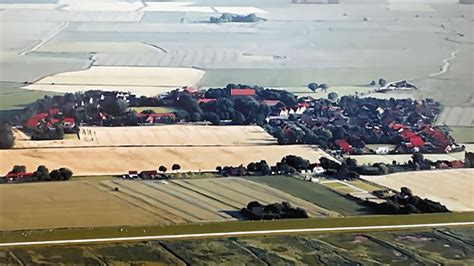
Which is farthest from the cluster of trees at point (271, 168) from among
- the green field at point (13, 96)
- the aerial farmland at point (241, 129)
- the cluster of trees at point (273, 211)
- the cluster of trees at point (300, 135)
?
the green field at point (13, 96)

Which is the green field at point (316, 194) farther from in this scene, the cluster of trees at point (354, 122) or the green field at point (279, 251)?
the cluster of trees at point (354, 122)

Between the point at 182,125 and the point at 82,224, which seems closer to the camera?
the point at 82,224

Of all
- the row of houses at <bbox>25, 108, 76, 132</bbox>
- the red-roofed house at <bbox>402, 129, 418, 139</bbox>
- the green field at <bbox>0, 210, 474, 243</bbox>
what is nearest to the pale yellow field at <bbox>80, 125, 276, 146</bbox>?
the row of houses at <bbox>25, 108, 76, 132</bbox>

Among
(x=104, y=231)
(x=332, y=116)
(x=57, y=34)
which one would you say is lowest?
(x=104, y=231)

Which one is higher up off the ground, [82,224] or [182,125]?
[182,125]

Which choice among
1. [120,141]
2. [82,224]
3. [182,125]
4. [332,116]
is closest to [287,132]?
[332,116]

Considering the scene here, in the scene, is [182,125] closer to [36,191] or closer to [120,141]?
Answer: [120,141]

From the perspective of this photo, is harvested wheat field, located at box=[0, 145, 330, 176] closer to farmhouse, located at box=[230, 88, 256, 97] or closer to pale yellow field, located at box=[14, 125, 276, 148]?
pale yellow field, located at box=[14, 125, 276, 148]
